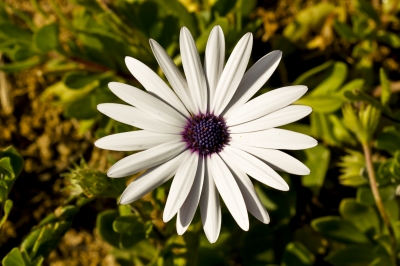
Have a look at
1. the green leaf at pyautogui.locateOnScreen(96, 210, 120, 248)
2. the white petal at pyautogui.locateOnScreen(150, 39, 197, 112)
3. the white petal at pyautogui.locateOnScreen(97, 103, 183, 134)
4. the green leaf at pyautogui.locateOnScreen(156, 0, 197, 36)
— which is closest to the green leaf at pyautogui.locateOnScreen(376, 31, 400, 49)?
the green leaf at pyautogui.locateOnScreen(156, 0, 197, 36)

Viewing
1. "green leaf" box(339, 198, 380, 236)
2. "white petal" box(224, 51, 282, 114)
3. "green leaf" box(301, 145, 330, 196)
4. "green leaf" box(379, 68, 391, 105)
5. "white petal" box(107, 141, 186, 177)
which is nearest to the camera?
"white petal" box(107, 141, 186, 177)

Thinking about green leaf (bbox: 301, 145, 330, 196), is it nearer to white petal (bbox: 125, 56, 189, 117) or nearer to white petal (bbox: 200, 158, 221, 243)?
white petal (bbox: 200, 158, 221, 243)

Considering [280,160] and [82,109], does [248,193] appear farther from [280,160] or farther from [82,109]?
[82,109]

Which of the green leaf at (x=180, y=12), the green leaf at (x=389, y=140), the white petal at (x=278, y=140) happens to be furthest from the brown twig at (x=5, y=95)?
the green leaf at (x=389, y=140)

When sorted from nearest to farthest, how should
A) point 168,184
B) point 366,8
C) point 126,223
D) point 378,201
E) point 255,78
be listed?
point 255,78, point 126,223, point 378,201, point 168,184, point 366,8

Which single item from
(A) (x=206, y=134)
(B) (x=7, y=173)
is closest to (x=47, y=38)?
(B) (x=7, y=173)
